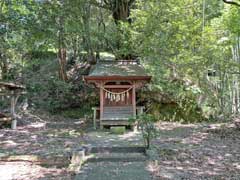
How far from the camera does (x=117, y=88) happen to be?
43.4 feet

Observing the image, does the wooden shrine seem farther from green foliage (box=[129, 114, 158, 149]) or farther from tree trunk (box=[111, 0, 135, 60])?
green foliage (box=[129, 114, 158, 149])

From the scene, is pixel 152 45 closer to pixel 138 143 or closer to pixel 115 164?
pixel 138 143

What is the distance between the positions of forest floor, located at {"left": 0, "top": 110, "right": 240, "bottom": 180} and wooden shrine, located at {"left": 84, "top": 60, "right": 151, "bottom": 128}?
1.23 meters

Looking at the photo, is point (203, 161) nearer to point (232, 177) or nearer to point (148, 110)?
point (232, 177)

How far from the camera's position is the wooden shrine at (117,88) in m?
12.5

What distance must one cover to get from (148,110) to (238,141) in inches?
Result: 234

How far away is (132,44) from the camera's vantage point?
551 inches

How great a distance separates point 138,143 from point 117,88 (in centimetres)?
433

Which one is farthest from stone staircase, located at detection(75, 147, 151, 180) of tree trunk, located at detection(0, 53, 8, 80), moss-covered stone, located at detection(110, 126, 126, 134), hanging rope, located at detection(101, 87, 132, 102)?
tree trunk, located at detection(0, 53, 8, 80)

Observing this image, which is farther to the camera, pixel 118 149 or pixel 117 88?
pixel 117 88

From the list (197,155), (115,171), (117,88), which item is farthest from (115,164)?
(117,88)

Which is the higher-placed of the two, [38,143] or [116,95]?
[116,95]

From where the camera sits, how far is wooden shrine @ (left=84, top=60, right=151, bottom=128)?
41.1 ft

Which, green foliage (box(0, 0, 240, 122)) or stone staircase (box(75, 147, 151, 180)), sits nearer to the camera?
stone staircase (box(75, 147, 151, 180))
